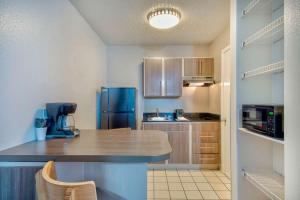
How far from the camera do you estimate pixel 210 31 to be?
3480 millimetres

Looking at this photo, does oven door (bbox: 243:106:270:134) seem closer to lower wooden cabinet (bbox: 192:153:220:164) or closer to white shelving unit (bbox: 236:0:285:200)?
white shelving unit (bbox: 236:0:285:200)

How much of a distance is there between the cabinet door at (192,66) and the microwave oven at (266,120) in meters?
2.28

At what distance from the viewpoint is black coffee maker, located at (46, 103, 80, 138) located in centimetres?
188

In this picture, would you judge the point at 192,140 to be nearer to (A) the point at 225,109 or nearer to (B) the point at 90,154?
(A) the point at 225,109

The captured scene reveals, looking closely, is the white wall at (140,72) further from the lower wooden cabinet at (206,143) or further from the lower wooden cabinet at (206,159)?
the lower wooden cabinet at (206,159)

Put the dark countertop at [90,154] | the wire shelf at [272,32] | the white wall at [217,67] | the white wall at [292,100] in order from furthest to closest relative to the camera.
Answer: the white wall at [217,67] → the wire shelf at [272,32] → the dark countertop at [90,154] → the white wall at [292,100]

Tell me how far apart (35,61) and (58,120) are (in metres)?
0.59

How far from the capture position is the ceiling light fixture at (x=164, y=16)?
2.49 meters

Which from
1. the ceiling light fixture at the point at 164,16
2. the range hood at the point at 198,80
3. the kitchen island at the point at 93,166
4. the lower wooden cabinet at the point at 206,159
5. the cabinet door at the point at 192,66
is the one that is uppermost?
the ceiling light fixture at the point at 164,16

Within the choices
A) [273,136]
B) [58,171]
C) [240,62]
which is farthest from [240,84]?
[58,171]

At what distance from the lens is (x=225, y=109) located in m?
3.35

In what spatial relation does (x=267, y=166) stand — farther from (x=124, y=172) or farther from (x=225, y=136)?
(x=225, y=136)

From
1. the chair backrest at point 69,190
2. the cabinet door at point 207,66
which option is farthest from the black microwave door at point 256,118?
the cabinet door at point 207,66

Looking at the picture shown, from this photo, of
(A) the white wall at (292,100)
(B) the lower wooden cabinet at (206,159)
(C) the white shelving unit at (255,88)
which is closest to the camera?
(A) the white wall at (292,100)
